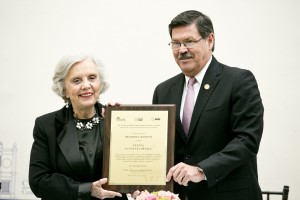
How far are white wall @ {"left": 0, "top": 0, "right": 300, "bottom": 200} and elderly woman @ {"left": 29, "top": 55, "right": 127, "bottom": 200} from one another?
1603 millimetres

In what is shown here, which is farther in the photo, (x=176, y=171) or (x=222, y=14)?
(x=222, y=14)

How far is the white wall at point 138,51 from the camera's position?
3.86m

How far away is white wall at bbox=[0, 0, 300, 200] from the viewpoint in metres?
3.86

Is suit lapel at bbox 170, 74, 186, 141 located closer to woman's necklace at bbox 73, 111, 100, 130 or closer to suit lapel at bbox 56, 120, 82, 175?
woman's necklace at bbox 73, 111, 100, 130

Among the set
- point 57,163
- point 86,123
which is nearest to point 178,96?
point 86,123

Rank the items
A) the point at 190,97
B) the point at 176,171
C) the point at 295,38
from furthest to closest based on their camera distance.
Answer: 1. the point at 295,38
2. the point at 190,97
3. the point at 176,171

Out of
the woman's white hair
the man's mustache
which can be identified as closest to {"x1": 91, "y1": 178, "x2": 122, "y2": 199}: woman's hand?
the woman's white hair

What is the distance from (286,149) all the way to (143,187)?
223 centimetres

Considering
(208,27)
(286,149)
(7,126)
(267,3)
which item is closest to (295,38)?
(267,3)

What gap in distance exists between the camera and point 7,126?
159 inches

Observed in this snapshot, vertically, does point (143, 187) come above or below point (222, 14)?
below

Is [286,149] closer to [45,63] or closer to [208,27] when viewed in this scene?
[208,27]

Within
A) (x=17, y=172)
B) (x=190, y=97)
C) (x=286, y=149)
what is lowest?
(x=17, y=172)

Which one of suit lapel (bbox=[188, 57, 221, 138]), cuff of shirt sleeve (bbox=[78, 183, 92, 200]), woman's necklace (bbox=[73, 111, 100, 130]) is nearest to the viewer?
cuff of shirt sleeve (bbox=[78, 183, 92, 200])
